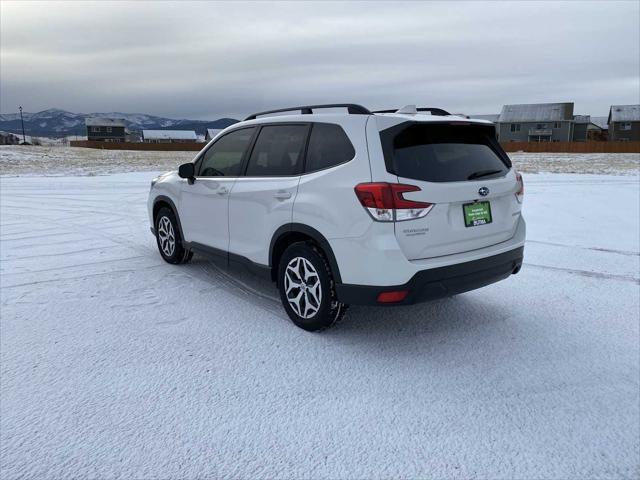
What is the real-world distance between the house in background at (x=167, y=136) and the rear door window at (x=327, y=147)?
119 meters

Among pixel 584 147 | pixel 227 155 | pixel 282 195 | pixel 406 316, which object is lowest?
pixel 406 316

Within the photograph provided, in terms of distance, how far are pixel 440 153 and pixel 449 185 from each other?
Answer: 0.29 meters

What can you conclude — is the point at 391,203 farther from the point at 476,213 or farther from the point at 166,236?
the point at 166,236

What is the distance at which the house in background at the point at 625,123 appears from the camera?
71.7 m

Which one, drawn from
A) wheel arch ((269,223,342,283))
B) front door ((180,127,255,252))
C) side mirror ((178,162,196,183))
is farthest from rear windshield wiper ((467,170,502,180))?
side mirror ((178,162,196,183))

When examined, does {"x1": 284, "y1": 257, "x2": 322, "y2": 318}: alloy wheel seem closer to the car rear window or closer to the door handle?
the door handle

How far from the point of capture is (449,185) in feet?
11.8

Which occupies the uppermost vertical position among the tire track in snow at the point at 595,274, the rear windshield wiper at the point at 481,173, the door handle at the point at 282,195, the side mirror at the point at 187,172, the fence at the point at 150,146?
the rear windshield wiper at the point at 481,173

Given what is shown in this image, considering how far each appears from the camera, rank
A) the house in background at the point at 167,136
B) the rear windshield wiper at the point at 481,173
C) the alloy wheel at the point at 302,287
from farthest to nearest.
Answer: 1. the house in background at the point at 167,136
2. the alloy wheel at the point at 302,287
3. the rear windshield wiper at the point at 481,173

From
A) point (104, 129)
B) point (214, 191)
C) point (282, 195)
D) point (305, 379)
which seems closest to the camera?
point (305, 379)

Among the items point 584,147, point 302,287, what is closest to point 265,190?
point 302,287

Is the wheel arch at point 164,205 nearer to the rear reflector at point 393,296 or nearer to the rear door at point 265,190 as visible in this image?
the rear door at point 265,190

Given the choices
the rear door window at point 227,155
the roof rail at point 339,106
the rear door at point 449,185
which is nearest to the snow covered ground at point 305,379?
the rear door at point 449,185

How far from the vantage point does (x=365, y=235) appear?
11.5ft
